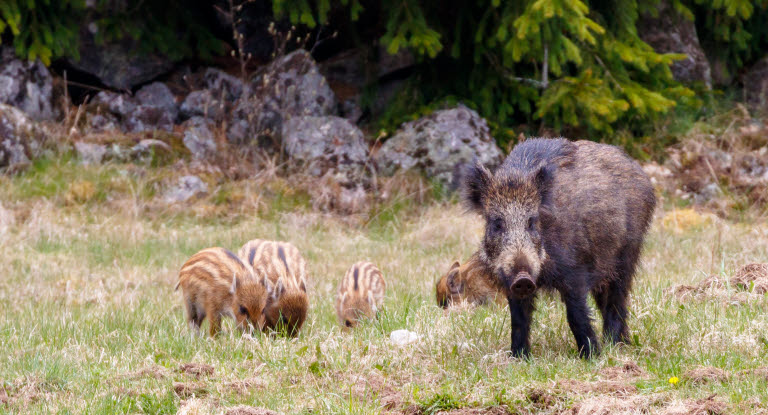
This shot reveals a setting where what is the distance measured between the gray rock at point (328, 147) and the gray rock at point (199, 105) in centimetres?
114

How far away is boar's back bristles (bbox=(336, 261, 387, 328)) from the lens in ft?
20.8

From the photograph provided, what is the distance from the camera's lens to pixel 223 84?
12156 millimetres

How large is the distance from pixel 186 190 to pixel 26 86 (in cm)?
250

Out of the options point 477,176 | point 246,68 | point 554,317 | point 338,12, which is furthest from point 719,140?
point 477,176

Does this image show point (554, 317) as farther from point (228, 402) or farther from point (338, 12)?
point (338, 12)

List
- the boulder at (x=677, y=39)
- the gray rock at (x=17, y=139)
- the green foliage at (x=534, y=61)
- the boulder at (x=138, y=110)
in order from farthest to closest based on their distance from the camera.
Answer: the boulder at (x=677, y=39)
the boulder at (x=138, y=110)
the gray rock at (x=17, y=139)
the green foliage at (x=534, y=61)

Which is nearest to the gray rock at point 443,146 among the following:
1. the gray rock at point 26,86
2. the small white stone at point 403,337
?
the gray rock at point 26,86

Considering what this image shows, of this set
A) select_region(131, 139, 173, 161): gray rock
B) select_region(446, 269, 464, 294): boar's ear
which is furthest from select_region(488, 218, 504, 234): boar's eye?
select_region(131, 139, 173, 161): gray rock

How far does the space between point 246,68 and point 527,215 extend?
8.74 meters

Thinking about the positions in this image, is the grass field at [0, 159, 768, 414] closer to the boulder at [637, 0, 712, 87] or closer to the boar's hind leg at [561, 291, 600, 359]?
the boar's hind leg at [561, 291, 600, 359]

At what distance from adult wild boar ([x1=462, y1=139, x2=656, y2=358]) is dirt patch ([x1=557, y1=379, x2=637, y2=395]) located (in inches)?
17.5

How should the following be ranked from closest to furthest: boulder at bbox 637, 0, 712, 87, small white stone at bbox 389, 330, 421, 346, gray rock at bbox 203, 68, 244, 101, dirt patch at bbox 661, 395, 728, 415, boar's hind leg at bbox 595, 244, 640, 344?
dirt patch at bbox 661, 395, 728, 415, small white stone at bbox 389, 330, 421, 346, boar's hind leg at bbox 595, 244, 640, 344, gray rock at bbox 203, 68, 244, 101, boulder at bbox 637, 0, 712, 87

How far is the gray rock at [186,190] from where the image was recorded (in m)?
10.5

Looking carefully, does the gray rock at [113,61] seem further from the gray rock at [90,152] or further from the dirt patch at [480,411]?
the dirt patch at [480,411]
